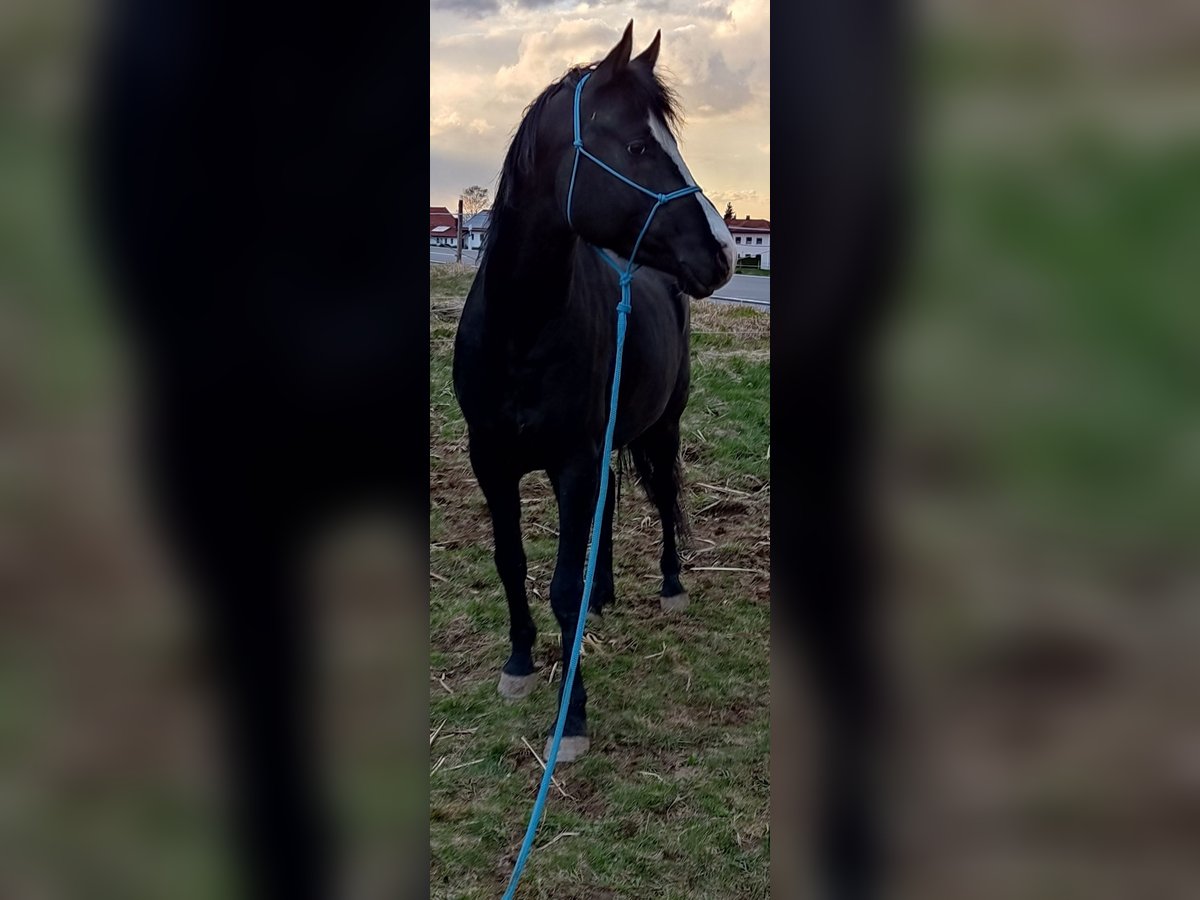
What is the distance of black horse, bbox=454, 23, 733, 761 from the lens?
175 cm

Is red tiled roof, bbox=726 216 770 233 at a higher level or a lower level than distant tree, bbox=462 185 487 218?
lower

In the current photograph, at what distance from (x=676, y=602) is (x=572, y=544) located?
342mm

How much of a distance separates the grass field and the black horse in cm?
7

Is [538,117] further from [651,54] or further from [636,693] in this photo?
[636,693]

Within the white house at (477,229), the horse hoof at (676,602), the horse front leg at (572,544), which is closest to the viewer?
the white house at (477,229)

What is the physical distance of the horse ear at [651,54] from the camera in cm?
135

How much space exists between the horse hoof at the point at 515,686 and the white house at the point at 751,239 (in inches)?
43.4

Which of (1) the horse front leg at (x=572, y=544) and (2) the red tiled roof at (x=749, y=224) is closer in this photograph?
(2) the red tiled roof at (x=749, y=224)

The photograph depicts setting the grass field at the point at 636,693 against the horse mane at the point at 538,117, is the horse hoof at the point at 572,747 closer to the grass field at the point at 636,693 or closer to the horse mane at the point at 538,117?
the grass field at the point at 636,693

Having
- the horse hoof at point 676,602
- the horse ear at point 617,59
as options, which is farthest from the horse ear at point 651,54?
the horse hoof at point 676,602
